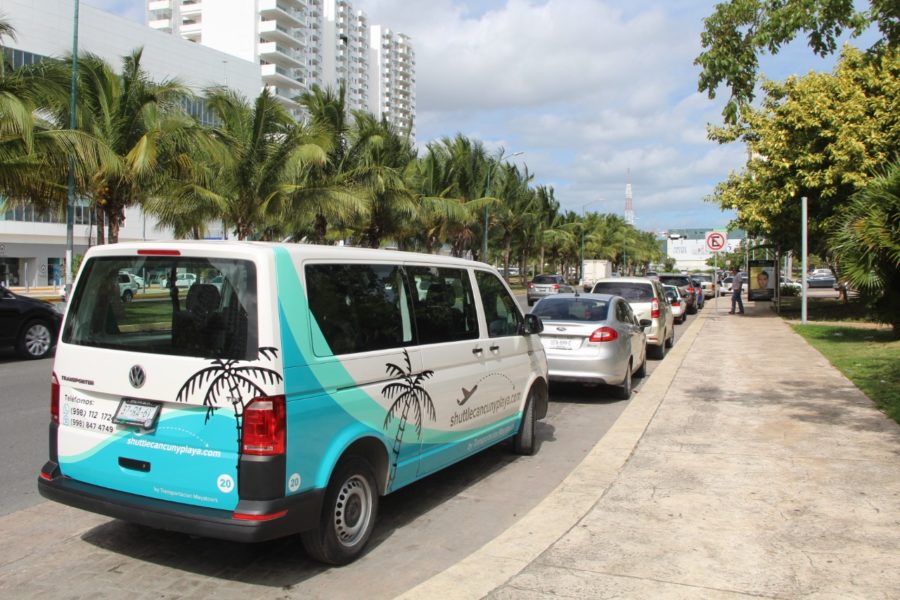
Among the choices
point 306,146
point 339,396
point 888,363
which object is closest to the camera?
point 339,396

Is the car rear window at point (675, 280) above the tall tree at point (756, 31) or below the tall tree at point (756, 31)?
below

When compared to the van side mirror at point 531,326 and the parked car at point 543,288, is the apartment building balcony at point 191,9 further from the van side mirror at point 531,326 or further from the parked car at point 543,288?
the van side mirror at point 531,326

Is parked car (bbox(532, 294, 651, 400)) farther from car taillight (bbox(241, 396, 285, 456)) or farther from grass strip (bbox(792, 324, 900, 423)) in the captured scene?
car taillight (bbox(241, 396, 285, 456))

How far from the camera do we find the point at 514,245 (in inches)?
2415

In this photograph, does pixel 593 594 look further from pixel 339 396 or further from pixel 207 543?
pixel 207 543

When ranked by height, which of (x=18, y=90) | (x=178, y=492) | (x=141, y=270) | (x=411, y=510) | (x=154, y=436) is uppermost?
(x=18, y=90)

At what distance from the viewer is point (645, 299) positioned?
1527cm

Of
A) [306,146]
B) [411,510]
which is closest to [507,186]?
[306,146]

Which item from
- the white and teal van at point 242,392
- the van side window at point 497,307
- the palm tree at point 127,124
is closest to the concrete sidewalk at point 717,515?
the white and teal van at point 242,392

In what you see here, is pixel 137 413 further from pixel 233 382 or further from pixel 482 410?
pixel 482 410

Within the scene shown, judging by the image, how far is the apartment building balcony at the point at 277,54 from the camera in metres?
92.1

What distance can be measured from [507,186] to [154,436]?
147ft

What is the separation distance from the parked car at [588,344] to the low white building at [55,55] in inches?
1651

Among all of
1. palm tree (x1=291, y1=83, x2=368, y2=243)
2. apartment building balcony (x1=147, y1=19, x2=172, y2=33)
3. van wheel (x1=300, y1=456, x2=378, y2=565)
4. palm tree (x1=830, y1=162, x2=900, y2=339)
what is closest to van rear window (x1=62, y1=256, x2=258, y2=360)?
van wheel (x1=300, y1=456, x2=378, y2=565)
